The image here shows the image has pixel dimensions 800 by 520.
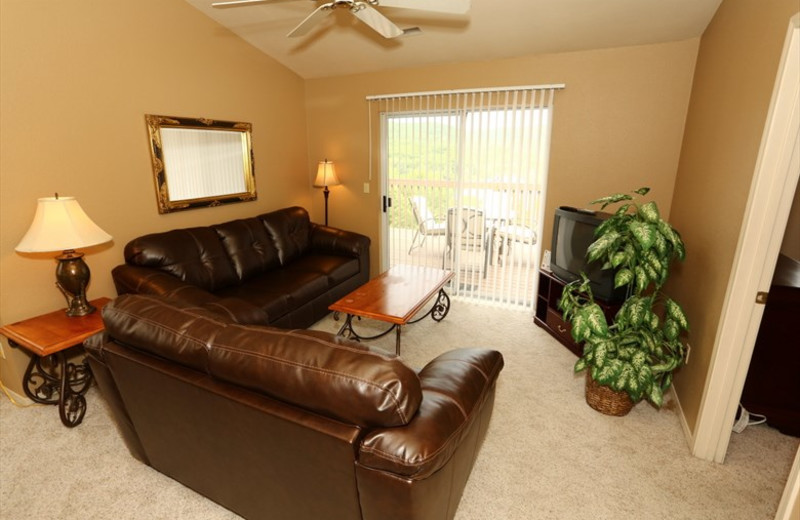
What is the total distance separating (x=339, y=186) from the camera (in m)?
4.90

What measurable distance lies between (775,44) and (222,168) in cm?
398

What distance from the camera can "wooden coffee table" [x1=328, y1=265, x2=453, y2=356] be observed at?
279 cm

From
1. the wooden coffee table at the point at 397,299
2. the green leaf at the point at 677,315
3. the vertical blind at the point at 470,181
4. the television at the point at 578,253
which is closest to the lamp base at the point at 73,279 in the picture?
the wooden coffee table at the point at 397,299

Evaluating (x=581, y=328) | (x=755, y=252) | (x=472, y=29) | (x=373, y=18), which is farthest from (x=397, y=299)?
(x=472, y=29)

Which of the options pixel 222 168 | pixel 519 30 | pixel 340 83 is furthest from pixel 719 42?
pixel 222 168

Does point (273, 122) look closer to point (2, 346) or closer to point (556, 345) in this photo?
point (2, 346)

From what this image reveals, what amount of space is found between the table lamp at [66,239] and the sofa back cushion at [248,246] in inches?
44.1

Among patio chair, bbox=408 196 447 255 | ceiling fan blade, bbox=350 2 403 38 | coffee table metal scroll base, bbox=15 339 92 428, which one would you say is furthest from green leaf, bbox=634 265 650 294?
coffee table metal scroll base, bbox=15 339 92 428

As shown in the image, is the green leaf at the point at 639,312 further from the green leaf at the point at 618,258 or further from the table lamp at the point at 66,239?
the table lamp at the point at 66,239

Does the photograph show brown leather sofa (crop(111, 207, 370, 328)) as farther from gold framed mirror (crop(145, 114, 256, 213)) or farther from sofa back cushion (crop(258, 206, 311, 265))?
gold framed mirror (crop(145, 114, 256, 213))

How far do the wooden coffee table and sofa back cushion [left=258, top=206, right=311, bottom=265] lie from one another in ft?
3.67

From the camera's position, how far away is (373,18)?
7.63ft

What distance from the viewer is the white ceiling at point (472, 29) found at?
2889mm

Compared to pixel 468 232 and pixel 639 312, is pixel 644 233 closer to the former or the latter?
pixel 639 312
